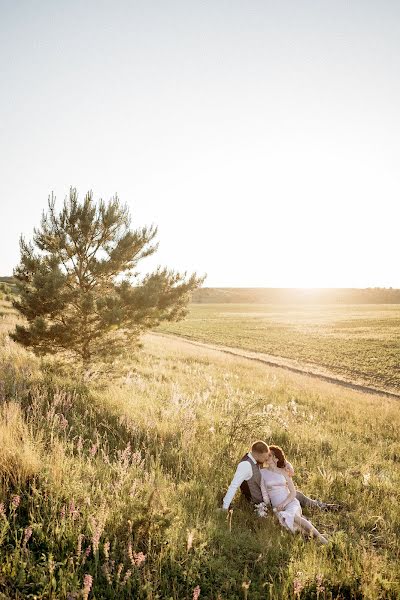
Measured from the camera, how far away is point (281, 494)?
5039mm

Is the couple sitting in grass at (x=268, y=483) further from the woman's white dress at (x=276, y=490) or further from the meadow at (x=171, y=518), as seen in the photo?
the meadow at (x=171, y=518)

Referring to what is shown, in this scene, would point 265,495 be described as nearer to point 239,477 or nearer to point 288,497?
point 288,497

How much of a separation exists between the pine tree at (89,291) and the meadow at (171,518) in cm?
143

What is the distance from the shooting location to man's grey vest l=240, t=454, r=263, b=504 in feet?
16.8

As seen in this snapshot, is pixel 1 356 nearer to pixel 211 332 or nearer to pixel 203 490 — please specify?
pixel 203 490

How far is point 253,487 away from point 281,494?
1.25 ft

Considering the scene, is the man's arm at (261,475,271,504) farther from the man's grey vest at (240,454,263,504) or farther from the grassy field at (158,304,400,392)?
the grassy field at (158,304,400,392)

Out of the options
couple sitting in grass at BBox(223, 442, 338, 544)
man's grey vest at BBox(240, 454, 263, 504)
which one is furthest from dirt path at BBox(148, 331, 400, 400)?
man's grey vest at BBox(240, 454, 263, 504)

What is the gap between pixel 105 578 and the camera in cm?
308

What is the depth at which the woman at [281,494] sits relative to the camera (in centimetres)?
445

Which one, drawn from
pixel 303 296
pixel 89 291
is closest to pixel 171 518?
pixel 89 291

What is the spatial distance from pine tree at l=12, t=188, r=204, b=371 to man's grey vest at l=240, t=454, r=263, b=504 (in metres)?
4.05

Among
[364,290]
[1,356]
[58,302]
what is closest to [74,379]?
[58,302]

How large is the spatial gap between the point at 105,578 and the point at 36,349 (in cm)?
613
